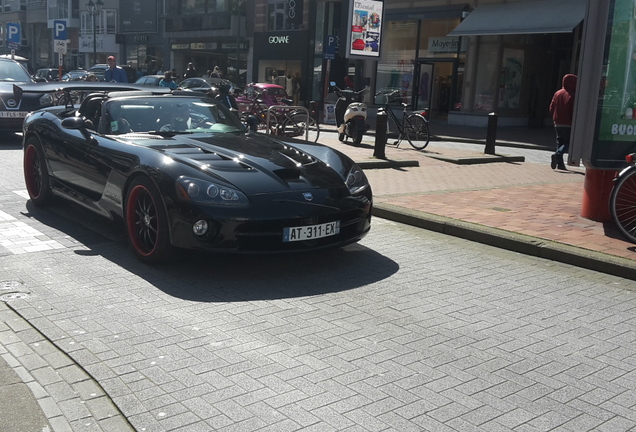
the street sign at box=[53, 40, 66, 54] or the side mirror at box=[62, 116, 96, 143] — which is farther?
the street sign at box=[53, 40, 66, 54]

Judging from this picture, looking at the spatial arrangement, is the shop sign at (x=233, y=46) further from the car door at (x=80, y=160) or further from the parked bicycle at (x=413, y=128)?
the car door at (x=80, y=160)

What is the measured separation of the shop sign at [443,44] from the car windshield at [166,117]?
2184cm

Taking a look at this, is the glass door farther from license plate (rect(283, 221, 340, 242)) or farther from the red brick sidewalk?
license plate (rect(283, 221, 340, 242))

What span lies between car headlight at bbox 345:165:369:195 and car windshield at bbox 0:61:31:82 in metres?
12.6

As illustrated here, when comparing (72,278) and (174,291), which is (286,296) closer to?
(174,291)

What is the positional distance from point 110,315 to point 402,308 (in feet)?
6.62

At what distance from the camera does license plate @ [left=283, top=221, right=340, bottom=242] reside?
18.4 feet

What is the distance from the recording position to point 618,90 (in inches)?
305

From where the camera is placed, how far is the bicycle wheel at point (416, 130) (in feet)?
52.9

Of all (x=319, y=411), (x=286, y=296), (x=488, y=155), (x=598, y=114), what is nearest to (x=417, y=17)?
(x=488, y=155)

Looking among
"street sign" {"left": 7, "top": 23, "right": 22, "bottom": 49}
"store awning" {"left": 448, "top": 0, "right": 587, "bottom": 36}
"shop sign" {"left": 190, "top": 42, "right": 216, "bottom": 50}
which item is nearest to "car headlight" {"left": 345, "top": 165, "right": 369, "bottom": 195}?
"store awning" {"left": 448, "top": 0, "right": 587, "bottom": 36}

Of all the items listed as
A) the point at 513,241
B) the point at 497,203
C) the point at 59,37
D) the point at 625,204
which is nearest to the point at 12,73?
the point at 59,37

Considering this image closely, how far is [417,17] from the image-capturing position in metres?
29.0

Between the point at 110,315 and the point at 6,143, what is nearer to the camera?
the point at 110,315
